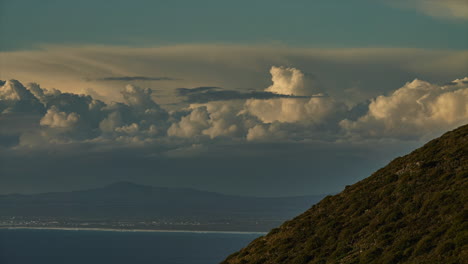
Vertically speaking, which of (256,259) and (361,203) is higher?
(361,203)

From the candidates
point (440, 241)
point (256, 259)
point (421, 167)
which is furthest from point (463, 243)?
point (256, 259)

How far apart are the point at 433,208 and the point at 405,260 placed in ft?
19.0

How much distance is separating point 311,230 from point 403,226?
1094cm

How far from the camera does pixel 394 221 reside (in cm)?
4209

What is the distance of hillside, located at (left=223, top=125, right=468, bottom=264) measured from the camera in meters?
35.9

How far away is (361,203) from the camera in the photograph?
163 ft

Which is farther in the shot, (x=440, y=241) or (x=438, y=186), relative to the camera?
(x=438, y=186)

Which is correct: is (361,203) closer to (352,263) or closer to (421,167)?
(421,167)

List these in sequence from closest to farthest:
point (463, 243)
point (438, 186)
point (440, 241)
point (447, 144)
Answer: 1. point (463, 243)
2. point (440, 241)
3. point (438, 186)
4. point (447, 144)

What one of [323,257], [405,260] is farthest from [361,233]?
[405,260]

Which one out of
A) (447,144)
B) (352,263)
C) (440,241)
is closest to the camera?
(440,241)

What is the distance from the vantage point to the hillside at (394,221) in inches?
1412

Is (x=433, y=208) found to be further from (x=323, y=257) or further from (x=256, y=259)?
(x=256, y=259)

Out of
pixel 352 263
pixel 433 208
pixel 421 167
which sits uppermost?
pixel 421 167
